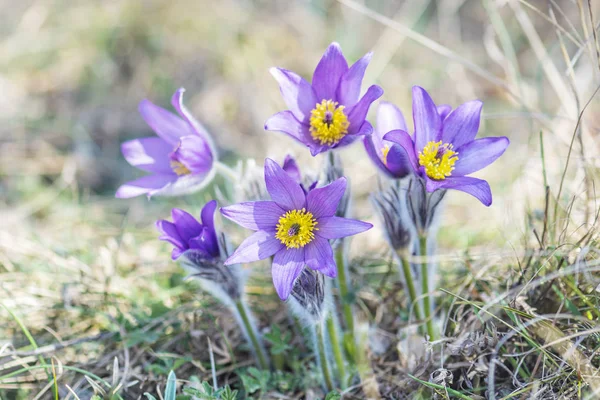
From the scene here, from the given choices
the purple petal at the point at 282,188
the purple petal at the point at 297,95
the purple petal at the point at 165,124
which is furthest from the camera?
the purple petal at the point at 165,124

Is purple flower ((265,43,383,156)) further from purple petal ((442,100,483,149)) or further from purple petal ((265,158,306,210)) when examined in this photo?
purple petal ((442,100,483,149))

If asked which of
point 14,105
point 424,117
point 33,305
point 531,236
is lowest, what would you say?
point 33,305

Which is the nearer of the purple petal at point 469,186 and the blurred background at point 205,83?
the purple petal at point 469,186

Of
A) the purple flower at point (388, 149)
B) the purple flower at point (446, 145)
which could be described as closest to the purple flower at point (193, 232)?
the purple flower at point (388, 149)

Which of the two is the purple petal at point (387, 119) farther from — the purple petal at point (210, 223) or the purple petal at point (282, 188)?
the purple petal at point (210, 223)

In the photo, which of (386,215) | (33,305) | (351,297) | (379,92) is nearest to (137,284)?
(33,305)

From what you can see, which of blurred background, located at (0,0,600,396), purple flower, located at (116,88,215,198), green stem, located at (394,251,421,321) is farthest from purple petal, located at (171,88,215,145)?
blurred background, located at (0,0,600,396)

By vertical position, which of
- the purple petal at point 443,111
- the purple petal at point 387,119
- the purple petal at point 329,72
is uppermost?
the purple petal at point 329,72

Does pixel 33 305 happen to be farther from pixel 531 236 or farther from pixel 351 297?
Result: pixel 531 236
